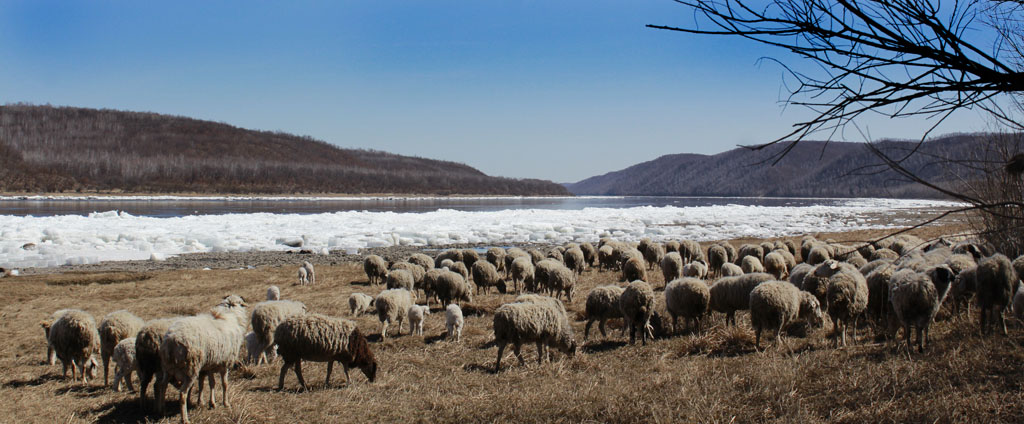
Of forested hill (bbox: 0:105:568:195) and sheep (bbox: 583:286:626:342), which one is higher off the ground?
forested hill (bbox: 0:105:568:195)

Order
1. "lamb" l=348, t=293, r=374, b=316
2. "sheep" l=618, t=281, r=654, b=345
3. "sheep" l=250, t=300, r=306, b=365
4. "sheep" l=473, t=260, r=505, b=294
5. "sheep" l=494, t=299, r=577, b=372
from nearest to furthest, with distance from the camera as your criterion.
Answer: "sheep" l=494, t=299, r=577, b=372 → "sheep" l=250, t=300, r=306, b=365 → "sheep" l=618, t=281, r=654, b=345 → "lamb" l=348, t=293, r=374, b=316 → "sheep" l=473, t=260, r=505, b=294

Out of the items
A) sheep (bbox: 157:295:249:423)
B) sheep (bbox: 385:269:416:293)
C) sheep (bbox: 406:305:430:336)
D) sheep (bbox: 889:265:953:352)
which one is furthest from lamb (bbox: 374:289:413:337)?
sheep (bbox: 889:265:953:352)

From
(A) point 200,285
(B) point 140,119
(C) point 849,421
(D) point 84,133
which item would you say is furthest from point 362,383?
(B) point 140,119

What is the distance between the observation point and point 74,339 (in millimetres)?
6512

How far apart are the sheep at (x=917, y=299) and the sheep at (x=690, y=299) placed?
2400 mm

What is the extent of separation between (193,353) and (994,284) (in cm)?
895

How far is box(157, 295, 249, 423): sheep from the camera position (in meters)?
5.09

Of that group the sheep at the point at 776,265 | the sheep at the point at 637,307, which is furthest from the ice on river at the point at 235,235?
the sheep at the point at 637,307

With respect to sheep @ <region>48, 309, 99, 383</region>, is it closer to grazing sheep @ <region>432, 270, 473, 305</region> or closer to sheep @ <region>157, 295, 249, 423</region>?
sheep @ <region>157, 295, 249, 423</region>

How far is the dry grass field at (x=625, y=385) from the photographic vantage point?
4.69m

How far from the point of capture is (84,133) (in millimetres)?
171750

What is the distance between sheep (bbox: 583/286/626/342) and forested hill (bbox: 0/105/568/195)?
435ft

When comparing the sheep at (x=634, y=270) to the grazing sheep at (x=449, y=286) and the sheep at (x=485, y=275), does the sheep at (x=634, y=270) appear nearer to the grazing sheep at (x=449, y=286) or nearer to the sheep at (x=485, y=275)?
the sheep at (x=485, y=275)

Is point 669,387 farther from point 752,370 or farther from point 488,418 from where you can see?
point 488,418
